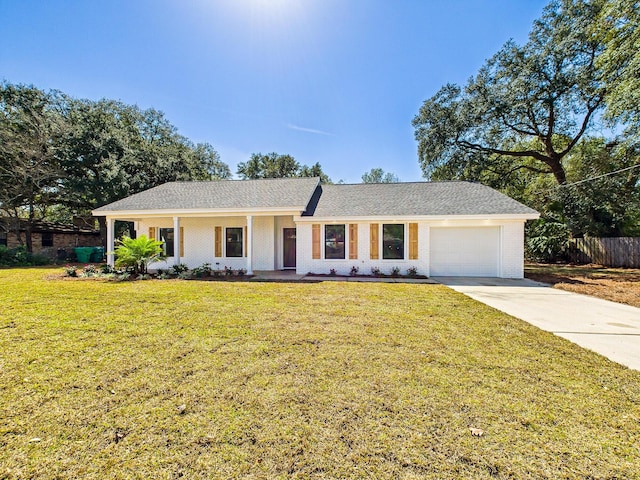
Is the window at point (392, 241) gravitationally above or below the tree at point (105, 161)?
below

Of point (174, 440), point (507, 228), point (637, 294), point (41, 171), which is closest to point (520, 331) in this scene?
point (174, 440)

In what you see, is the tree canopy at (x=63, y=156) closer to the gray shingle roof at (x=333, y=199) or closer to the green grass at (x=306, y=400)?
the gray shingle roof at (x=333, y=199)

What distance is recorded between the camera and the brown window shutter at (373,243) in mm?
11273

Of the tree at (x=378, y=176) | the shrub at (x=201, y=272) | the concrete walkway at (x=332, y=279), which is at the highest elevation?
the tree at (x=378, y=176)

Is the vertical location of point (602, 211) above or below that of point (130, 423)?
above

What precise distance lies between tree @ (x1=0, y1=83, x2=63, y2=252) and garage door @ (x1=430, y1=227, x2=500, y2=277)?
2277cm

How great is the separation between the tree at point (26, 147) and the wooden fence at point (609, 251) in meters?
33.6

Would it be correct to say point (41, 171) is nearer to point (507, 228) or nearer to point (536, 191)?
point (507, 228)

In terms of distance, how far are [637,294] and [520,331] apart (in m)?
6.49

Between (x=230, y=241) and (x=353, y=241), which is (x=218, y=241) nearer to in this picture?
(x=230, y=241)

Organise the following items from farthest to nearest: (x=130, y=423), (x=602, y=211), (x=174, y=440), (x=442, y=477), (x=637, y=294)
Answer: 1. (x=602, y=211)
2. (x=637, y=294)
3. (x=130, y=423)
4. (x=174, y=440)
5. (x=442, y=477)

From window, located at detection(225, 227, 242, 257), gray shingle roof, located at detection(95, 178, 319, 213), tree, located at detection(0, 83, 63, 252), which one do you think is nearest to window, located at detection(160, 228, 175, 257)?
gray shingle roof, located at detection(95, 178, 319, 213)

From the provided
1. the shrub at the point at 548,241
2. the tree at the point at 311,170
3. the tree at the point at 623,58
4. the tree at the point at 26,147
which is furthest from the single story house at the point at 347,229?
the tree at the point at 311,170

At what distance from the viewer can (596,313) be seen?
594cm
